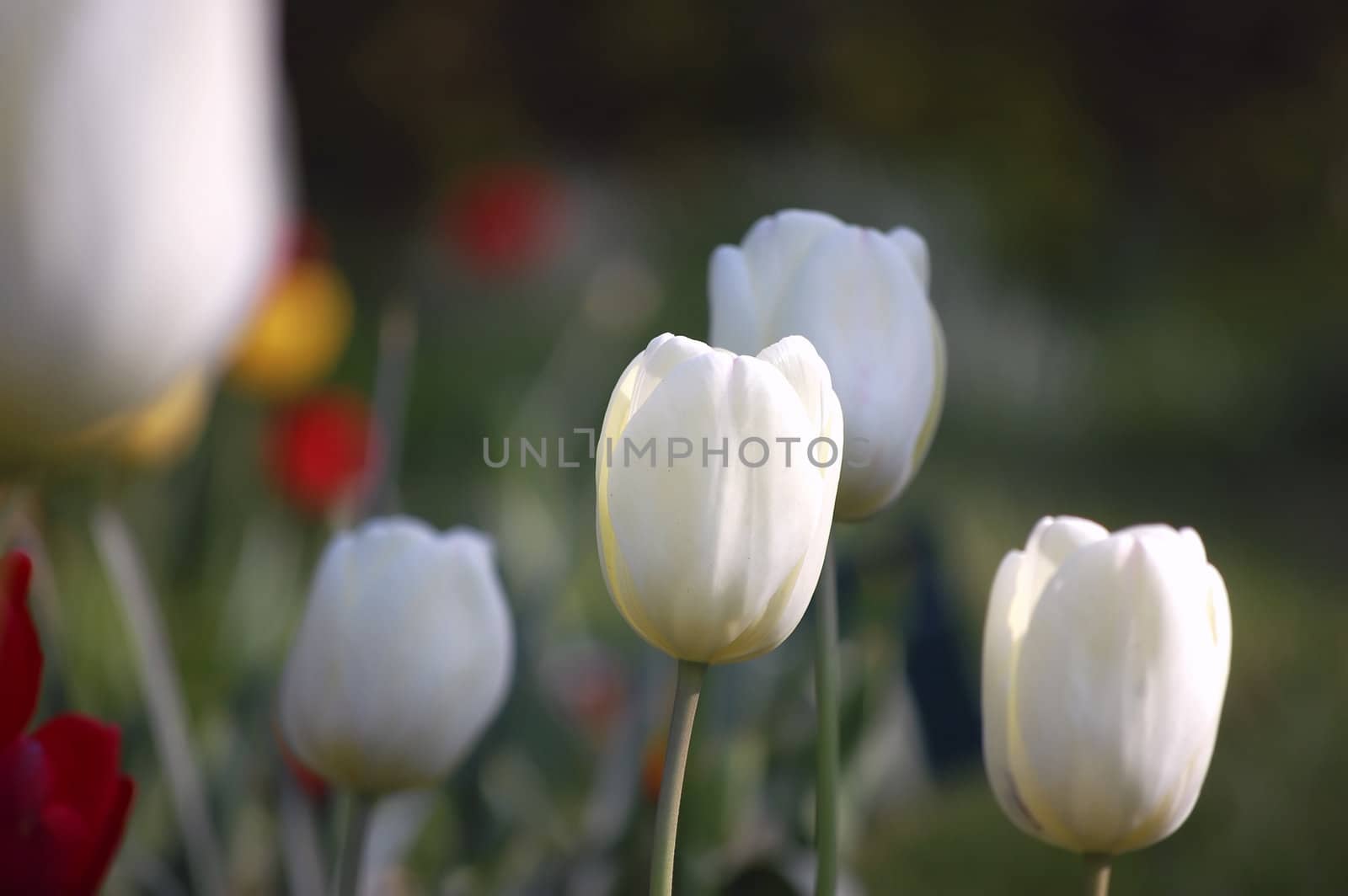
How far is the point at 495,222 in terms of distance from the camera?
1.38 m

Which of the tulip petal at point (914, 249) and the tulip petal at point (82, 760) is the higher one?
the tulip petal at point (914, 249)

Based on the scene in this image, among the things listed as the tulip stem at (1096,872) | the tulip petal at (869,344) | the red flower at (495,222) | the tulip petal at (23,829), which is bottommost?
the tulip stem at (1096,872)

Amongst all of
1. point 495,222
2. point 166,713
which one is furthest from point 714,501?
point 495,222

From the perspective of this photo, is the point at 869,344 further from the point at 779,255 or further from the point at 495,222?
the point at 495,222

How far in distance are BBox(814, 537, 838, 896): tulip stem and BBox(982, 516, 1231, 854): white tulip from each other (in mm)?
32

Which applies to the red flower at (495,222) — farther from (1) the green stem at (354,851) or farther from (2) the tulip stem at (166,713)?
(1) the green stem at (354,851)

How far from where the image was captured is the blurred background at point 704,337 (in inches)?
18.8

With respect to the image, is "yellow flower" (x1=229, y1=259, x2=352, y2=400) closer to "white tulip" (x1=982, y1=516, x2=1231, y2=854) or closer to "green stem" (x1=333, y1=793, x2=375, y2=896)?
"green stem" (x1=333, y1=793, x2=375, y2=896)

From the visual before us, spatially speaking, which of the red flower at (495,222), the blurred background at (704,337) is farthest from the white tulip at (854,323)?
the red flower at (495,222)

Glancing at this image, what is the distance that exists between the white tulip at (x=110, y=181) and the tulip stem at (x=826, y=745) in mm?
122

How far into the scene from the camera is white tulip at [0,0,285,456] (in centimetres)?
23

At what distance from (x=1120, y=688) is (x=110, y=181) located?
185 mm

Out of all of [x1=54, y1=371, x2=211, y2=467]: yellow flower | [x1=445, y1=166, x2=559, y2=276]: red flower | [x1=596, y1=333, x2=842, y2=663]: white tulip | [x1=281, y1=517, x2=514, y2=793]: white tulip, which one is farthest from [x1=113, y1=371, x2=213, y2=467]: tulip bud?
[x1=445, y1=166, x2=559, y2=276]: red flower

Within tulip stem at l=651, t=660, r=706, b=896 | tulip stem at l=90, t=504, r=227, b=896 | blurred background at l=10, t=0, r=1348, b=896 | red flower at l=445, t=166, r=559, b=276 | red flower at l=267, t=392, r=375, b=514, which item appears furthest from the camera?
red flower at l=445, t=166, r=559, b=276
